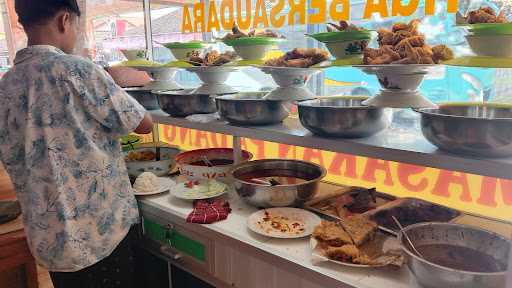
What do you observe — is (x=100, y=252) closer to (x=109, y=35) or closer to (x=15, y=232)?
(x=15, y=232)

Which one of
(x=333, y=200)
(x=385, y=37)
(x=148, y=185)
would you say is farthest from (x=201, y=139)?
(x=385, y=37)

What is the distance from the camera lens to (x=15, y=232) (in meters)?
1.71

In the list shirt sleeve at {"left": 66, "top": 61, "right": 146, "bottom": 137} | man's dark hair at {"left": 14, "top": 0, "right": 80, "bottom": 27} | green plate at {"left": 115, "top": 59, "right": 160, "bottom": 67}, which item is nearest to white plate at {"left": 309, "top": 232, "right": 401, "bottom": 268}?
shirt sleeve at {"left": 66, "top": 61, "right": 146, "bottom": 137}

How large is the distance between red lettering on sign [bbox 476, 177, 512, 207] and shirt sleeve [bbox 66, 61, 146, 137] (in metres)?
1.31

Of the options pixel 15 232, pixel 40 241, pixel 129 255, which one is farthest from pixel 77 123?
pixel 15 232

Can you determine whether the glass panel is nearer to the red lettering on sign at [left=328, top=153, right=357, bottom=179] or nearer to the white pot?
the white pot

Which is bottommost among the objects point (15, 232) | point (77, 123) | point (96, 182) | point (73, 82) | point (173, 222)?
point (15, 232)

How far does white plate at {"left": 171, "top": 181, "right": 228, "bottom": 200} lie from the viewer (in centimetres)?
152

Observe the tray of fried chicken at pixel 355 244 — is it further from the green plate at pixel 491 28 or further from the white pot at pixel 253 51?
the white pot at pixel 253 51

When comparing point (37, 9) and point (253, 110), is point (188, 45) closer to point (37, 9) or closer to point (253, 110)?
point (253, 110)

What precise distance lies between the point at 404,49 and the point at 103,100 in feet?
2.89

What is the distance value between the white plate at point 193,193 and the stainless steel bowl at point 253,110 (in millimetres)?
283

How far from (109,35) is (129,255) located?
2.37 metres

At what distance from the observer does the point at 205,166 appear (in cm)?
170
